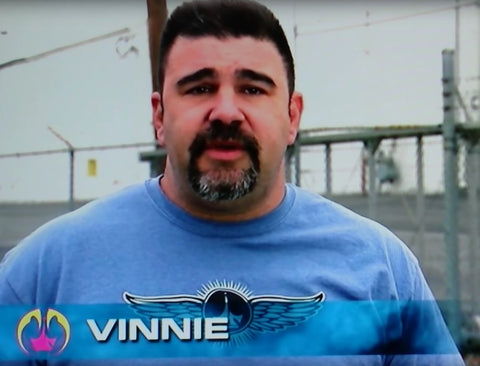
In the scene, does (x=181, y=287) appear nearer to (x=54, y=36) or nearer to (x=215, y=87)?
(x=215, y=87)

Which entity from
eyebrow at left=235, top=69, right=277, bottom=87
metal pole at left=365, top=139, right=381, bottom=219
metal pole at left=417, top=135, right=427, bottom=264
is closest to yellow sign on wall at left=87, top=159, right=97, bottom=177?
eyebrow at left=235, top=69, right=277, bottom=87

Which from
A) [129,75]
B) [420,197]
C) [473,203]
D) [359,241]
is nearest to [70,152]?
[129,75]

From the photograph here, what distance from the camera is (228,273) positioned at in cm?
127

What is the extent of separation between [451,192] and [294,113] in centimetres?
70

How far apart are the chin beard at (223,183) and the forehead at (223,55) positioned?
0.57ft

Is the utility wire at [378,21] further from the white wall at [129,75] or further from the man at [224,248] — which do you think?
the man at [224,248]

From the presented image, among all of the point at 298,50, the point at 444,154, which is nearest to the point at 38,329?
the point at 298,50

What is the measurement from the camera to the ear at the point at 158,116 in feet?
4.25

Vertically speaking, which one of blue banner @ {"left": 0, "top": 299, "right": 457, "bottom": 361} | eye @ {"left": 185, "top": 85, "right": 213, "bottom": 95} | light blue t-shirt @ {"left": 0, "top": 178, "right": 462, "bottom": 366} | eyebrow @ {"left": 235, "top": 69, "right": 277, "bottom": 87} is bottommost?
blue banner @ {"left": 0, "top": 299, "right": 457, "bottom": 361}

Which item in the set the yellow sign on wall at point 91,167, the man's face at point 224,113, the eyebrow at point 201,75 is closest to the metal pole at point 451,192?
the man's face at point 224,113

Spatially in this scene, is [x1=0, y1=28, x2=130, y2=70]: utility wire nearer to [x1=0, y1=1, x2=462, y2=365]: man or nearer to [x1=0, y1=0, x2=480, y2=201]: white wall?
[x1=0, y1=0, x2=480, y2=201]: white wall

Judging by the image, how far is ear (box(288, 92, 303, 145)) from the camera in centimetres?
131

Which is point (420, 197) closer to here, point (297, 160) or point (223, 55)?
point (297, 160)

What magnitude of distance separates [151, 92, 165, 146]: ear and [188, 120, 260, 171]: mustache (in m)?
0.10
